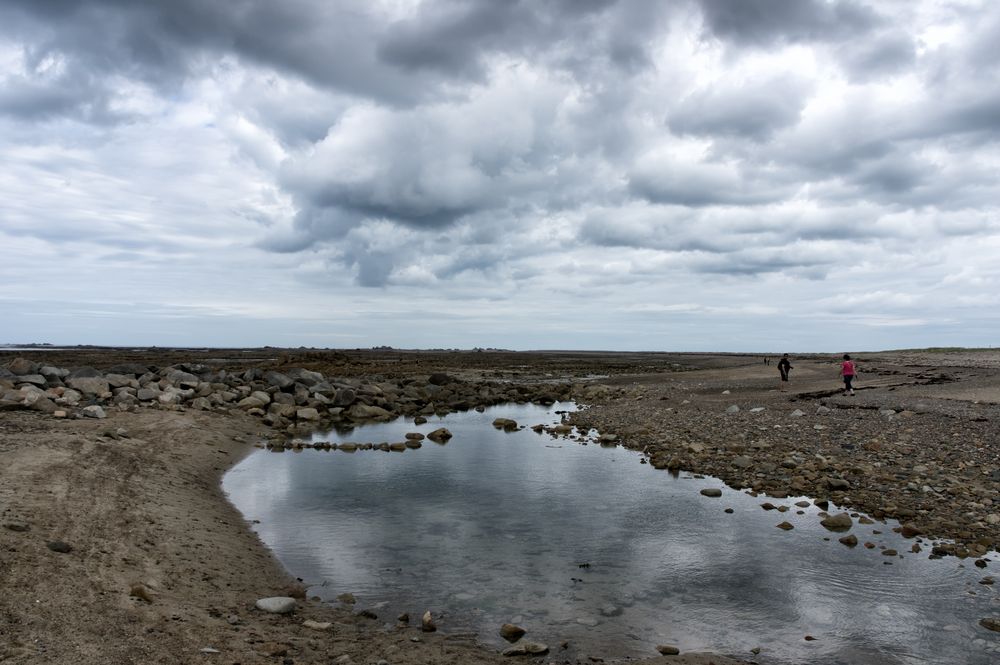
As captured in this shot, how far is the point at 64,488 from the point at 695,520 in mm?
13505

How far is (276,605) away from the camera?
9.01 m

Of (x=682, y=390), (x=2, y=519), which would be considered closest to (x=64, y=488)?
(x=2, y=519)

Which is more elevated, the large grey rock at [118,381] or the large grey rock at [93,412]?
the large grey rock at [118,381]

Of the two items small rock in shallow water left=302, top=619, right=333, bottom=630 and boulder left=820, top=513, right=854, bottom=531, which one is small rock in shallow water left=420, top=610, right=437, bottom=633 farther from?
boulder left=820, top=513, right=854, bottom=531

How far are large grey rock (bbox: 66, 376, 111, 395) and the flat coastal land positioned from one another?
0.44 metres

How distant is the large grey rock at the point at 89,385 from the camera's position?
89.4ft

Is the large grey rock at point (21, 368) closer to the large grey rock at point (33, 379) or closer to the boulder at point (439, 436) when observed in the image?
the large grey rock at point (33, 379)

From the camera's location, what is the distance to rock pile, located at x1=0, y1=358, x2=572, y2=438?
25.5 m

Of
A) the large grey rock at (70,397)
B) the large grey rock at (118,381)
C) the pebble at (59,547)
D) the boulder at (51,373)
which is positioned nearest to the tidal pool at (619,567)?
the pebble at (59,547)

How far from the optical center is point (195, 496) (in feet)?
50.5

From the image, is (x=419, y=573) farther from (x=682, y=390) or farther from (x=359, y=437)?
(x=682, y=390)

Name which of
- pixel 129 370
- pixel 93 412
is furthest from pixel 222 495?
pixel 129 370

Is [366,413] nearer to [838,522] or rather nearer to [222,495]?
[222,495]

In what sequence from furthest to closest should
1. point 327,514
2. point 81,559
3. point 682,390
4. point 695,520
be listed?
point 682,390 < point 327,514 < point 695,520 < point 81,559
